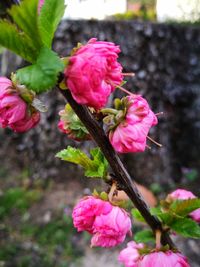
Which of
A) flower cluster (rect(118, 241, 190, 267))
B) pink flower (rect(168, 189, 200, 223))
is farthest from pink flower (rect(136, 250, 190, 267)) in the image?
pink flower (rect(168, 189, 200, 223))

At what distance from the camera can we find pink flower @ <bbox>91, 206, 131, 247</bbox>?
51 cm

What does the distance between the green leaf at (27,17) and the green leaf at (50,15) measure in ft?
0.10

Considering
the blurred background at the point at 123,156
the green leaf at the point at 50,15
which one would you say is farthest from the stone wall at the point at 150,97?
the green leaf at the point at 50,15

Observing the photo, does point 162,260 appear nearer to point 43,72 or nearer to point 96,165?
point 96,165

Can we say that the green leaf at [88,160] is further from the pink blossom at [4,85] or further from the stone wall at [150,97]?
the stone wall at [150,97]

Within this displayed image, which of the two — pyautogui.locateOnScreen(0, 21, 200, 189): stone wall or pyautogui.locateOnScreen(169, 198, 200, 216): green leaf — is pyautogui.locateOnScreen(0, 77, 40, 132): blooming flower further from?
pyautogui.locateOnScreen(0, 21, 200, 189): stone wall

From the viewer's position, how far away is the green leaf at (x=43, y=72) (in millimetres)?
389

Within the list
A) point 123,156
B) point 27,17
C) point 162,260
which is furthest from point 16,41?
point 123,156

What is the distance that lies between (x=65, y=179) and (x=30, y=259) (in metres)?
0.88

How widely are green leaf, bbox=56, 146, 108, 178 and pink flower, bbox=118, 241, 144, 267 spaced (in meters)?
0.16

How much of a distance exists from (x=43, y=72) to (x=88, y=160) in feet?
0.65

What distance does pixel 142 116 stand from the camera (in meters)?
0.51

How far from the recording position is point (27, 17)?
1.22 feet

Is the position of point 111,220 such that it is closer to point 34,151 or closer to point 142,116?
point 142,116
